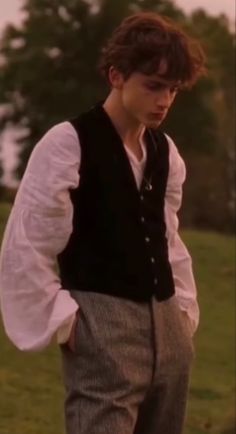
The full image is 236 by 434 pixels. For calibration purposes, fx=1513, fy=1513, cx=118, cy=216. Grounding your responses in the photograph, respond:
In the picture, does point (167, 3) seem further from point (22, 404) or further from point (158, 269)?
point (158, 269)

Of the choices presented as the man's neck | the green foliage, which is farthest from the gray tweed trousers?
the green foliage

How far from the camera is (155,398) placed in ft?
14.0

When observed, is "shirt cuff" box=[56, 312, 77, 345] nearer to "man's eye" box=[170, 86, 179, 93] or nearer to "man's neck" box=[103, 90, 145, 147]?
"man's neck" box=[103, 90, 145, 147]

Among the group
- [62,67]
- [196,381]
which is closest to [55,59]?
[62,67]

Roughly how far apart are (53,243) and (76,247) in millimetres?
73

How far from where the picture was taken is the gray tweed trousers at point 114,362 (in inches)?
161

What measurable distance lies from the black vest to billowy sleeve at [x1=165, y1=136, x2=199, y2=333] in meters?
0.18

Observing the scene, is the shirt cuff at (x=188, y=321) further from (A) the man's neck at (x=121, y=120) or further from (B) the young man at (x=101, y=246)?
(A) the man's neck at (x=121, y=120)

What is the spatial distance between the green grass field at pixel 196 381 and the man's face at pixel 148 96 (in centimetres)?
326

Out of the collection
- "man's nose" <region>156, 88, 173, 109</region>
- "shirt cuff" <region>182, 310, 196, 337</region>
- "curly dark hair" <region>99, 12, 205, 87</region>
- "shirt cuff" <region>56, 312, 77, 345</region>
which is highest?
"curly dark hair" <region>99, 12, 205, 87</region>

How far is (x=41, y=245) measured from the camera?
4.07 m

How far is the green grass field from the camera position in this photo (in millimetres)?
7477

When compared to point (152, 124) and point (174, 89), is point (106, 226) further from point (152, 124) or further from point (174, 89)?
point (174, 89)

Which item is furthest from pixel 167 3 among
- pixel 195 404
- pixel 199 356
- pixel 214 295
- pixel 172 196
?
pixel 172 196
